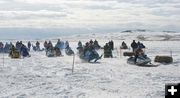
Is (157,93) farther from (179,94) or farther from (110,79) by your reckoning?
(179,94)

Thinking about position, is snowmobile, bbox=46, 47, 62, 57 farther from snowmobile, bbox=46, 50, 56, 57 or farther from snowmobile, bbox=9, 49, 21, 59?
snowmobile, bbox=9, 49, 21, 59

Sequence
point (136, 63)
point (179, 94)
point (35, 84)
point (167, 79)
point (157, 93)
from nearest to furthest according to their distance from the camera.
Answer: point (179, 94), point (157, 93), point (35, 84), point (167, 79), point (136, 63)

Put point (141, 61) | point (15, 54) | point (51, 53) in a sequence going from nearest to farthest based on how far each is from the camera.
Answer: point (141, 61)
point (15, 54)
point (51, 53)

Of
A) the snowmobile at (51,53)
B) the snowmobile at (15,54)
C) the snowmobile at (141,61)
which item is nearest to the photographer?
the snowmobile at (141,61)

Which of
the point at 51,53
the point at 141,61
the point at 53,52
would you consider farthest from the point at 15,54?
the point at 141,61

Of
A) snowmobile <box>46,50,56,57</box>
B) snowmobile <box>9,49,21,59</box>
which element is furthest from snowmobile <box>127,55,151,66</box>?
snowmobile <box>46,50,56,57</box>

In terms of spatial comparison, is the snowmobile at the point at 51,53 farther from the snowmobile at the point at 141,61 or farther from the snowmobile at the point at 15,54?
the snowmobile at the point at 141,61

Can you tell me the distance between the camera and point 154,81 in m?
16.7

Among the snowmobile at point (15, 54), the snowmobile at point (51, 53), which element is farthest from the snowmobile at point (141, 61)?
the snowmobile at point (51, 53)

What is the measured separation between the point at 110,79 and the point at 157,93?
4.44 metres

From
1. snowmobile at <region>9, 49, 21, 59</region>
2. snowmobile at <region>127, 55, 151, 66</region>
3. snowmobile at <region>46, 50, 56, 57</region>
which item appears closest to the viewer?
snowmobile at <region>127, 55, 151, 66</region>

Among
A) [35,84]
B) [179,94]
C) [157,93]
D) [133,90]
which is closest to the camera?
[179,94]

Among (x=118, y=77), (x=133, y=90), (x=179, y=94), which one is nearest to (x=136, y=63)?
(x=118, y=77)

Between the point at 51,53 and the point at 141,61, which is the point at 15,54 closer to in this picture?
the point at 51,53
